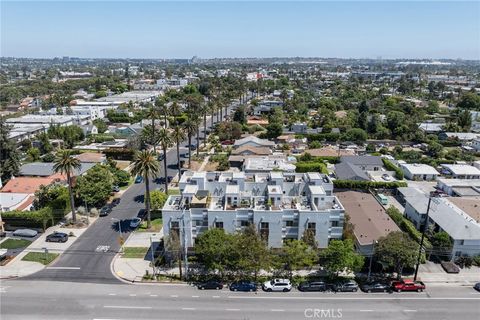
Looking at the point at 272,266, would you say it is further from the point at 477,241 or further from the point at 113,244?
the point at 477,241

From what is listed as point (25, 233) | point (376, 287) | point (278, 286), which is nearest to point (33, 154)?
point (25, 233)

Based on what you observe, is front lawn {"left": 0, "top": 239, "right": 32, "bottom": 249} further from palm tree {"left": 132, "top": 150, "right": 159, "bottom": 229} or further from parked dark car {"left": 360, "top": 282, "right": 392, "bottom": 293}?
parked dark car {"left": 360, "top": 282, "right": 392, "bottom": 293}

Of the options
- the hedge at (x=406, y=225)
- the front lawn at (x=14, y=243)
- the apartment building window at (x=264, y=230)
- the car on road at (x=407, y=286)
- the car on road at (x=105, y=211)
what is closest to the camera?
the car on road at (x=407, y=286)

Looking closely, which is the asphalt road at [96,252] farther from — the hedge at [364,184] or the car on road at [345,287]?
the hedge at [364,184]

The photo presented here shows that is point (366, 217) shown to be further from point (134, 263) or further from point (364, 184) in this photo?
point (134, 263)

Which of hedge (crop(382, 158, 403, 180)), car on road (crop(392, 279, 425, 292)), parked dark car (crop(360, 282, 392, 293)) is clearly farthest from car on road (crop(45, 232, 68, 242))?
hedge (crop(382, 158, 403, 180))

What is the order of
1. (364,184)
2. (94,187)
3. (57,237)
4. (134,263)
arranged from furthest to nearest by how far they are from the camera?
(364,184)
(94,187)
(57,237)
(134,263)

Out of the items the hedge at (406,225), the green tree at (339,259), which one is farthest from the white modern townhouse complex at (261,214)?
the hedge at (406,225)
